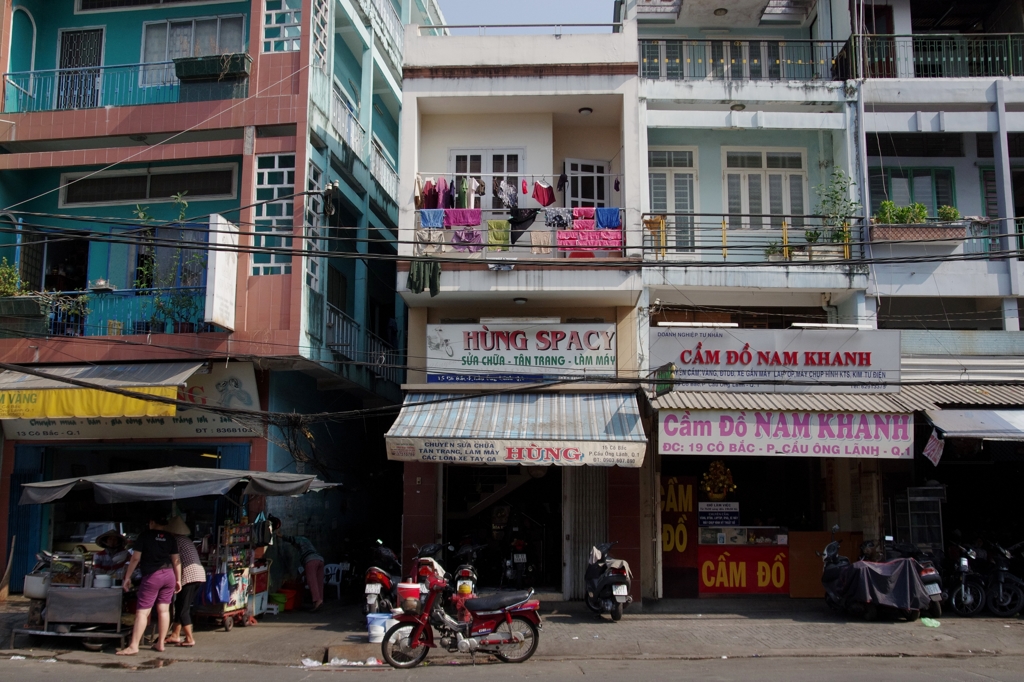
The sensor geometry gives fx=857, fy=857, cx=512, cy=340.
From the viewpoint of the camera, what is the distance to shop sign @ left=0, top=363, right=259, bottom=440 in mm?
14414

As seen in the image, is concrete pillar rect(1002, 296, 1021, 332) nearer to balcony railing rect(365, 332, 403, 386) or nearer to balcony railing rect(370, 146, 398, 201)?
balcony railing rect(365, 332, 403, 386)

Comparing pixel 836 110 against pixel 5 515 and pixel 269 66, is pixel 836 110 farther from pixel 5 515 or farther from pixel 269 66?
pixel 5 515

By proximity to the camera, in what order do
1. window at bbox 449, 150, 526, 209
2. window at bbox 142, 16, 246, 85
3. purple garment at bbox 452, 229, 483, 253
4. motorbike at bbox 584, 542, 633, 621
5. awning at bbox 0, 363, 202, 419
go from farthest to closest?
1. window at bbox 142, 16, 246, 85
2. window at bbox 449, 150, 526, 209
3. purple garment at bbox 452, 229, 483, 253
4. awning at bbox 0, 363, 202, 419
5. motorbike at bbox 584, 542, 633, 621

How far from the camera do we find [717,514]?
15031mm

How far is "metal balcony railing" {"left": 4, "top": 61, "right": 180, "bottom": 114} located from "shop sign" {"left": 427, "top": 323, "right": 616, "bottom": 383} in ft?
22.9

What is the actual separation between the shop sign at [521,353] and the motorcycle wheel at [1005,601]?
21.8 feet

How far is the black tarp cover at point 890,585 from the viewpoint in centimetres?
1229

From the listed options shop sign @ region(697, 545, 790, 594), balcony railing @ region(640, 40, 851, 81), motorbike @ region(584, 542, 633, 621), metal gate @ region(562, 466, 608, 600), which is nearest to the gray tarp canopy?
motorbike @ region(584, 542, 633, 621)

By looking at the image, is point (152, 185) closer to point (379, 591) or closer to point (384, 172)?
point (384, 172)

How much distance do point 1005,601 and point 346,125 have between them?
14057 millimetres

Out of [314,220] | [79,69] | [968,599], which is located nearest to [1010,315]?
[968,599]

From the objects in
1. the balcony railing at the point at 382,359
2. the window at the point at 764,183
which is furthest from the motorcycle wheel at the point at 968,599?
the balcony railing at the point at 382,359

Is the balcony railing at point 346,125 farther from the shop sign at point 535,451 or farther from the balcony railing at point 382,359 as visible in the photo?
the shop sign at point 535,451

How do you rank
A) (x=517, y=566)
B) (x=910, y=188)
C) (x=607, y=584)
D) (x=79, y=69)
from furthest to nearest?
(x=910, y=188), (x=79, y=69), (x=517, y=566), (x=607, y=584)
